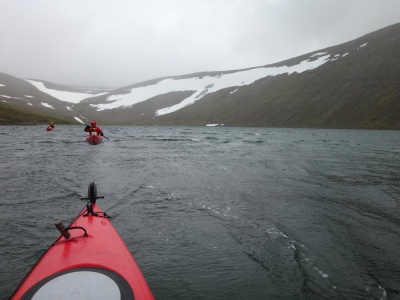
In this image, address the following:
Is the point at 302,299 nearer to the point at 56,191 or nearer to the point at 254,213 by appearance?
the point at 254,213

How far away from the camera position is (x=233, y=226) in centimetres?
1082

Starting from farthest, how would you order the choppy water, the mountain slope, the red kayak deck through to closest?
the mountain slope < the choppy water < the red kayak deck

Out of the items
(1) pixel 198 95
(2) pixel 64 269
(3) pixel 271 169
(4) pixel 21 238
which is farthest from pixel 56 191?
(1) pixel 198 95

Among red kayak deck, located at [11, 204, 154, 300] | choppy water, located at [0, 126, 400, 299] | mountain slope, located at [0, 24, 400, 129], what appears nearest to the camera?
red kayak deck, located at [11, 204, 154, 300]

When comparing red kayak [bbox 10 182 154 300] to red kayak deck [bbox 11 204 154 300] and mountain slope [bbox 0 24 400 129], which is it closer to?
red kayak deck [bbox 11 204 154 300]

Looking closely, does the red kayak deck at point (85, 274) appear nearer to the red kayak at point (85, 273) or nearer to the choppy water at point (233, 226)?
the red kayak at point (85, 273)

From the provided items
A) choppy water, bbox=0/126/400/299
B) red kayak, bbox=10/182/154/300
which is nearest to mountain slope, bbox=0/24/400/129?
choppy water, bbox=0/126/400/299

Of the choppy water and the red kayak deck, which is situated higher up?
the red kayak deck

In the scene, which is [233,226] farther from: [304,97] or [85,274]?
[304,97]

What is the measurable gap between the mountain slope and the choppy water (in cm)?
9521

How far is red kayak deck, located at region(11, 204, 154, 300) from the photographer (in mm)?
4566

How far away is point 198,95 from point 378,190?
588 ft

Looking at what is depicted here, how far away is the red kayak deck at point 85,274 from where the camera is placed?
15.0 ft

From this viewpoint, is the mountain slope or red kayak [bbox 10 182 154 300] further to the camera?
the mountain slope
